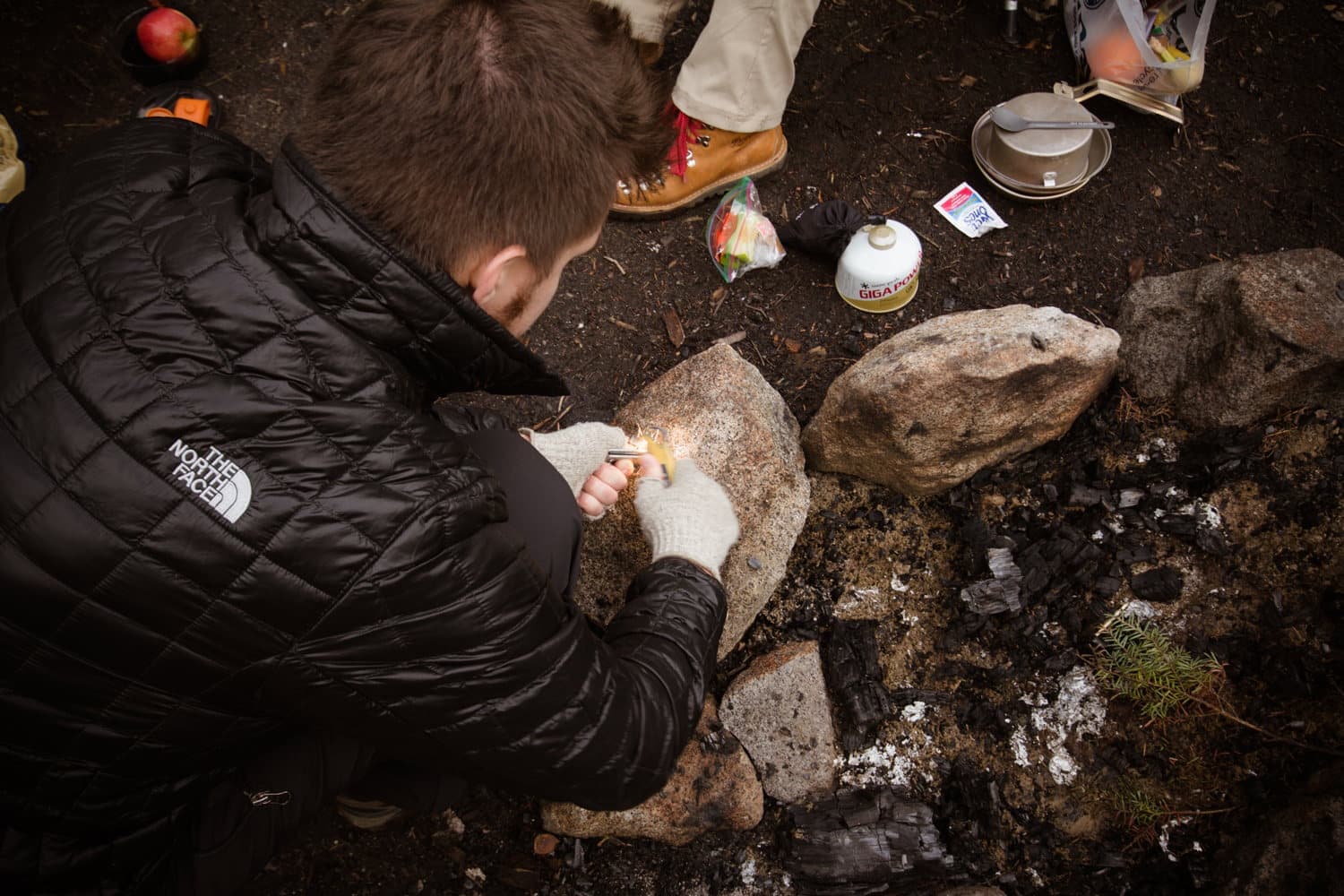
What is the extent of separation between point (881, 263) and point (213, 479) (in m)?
2.51

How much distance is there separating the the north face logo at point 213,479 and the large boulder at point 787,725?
1704 millimetres

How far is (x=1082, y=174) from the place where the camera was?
3.46 m

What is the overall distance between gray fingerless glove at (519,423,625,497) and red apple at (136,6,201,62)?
2.80 m

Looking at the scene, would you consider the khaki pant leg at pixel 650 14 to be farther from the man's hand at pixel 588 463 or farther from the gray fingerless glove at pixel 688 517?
the gray fingerless glove at pixel 688 517

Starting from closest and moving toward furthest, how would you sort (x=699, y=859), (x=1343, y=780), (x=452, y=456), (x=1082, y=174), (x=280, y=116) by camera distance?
→ (x=452, y=456) < (x=1343, y=780) < (x=699, y=859) < (x=1082, y=174) < (x=280, y=116)

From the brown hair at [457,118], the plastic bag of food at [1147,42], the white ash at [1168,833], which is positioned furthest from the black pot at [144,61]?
the white ash at [1168,833]

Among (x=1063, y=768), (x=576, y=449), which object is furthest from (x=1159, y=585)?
(x=576, y=449)

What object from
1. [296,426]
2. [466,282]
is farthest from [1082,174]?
[296,426]

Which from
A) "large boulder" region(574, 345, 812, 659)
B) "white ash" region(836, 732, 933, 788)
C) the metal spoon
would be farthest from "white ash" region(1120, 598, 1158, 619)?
the metal spoon

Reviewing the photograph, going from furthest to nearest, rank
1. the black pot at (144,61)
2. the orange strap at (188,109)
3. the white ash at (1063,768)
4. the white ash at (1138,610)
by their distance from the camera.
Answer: the black pot at (144,61), the orange strap at (188,109), the white ash at (1138,610), the white ash at (1063,768)

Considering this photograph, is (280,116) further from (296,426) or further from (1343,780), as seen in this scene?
(1343,780)

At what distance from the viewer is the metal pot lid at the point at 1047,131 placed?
11.0ft

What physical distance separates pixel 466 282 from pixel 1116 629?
2161 mm

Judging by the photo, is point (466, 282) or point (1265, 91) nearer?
point (466, 282)
